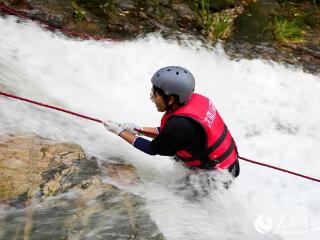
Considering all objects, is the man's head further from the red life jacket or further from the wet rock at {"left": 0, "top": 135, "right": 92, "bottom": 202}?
the wet rock at {"left": 0, "top": 135, "right": 92, "bottom": 202}

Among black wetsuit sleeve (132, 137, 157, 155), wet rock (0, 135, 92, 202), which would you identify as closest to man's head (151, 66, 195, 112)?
black wetsuit sleeve (132, 137, 157, 155)

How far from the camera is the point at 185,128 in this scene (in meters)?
3.46

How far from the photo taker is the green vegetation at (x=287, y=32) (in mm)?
7722

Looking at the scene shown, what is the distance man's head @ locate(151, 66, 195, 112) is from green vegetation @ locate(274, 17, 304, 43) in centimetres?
472

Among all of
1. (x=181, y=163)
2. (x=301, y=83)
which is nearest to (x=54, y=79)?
(x=181, y=163)

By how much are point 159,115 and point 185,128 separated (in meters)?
2.38

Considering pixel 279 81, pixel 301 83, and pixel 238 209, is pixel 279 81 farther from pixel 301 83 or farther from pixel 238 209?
pixel 238 209

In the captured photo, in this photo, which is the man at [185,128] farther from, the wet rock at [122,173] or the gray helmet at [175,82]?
the wet rock at [122,173]

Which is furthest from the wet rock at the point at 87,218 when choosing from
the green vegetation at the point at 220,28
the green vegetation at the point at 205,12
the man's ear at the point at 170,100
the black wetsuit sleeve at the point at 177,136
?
the green vegetation at the point at 205,12

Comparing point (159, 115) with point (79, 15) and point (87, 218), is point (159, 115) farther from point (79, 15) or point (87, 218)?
point (87, 218)

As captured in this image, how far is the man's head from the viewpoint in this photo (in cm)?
345

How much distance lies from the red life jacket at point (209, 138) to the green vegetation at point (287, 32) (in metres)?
4.42

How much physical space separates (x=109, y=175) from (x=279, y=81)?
394 centimetres

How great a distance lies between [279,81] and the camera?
6977 millimetres
